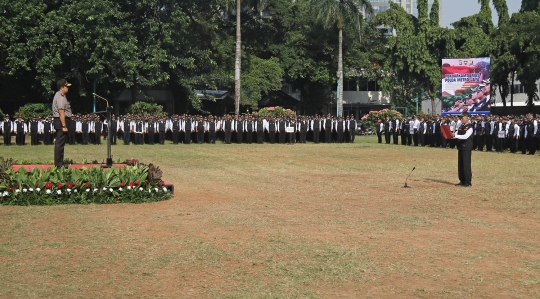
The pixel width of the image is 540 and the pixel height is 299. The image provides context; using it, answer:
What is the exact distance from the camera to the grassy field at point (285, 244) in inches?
275

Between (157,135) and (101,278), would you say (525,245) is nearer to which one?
(101,278)

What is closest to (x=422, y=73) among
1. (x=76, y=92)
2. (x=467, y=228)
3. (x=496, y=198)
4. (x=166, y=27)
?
(x=166, y=27)

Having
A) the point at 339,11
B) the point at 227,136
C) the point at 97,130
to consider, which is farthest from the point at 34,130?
the point at 339,11

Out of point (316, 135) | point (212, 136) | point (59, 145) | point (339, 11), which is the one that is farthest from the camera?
point (339, 11)

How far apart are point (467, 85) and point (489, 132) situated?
11.6 meters

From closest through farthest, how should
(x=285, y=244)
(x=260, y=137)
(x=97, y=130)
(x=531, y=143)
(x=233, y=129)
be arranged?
(x=285, y=244)
(x=531, y=143)
(x=97, y=130)
(x=260, y=137)
(x=233, y=129)

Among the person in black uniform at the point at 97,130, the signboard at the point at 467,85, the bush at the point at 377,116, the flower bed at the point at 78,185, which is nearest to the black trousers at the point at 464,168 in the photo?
the flower bed at the point at 78,185

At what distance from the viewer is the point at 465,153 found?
Result: 1645 centimetres

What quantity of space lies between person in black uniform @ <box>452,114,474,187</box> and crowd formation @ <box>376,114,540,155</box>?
29.0 ft

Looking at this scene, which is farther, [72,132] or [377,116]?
[377,116]

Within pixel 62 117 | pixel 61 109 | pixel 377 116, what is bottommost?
pixel 62 117

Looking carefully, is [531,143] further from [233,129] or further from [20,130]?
[20,130]

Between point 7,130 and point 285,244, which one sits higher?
point 7,130

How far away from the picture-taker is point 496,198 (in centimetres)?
1412
